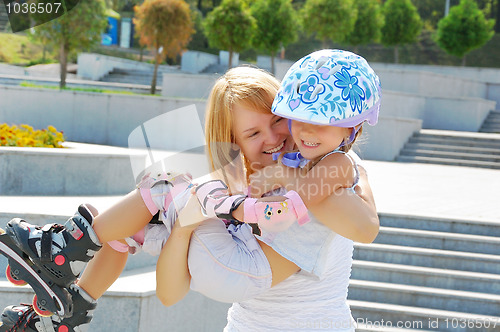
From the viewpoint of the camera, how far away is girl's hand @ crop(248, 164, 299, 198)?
1.82 metres

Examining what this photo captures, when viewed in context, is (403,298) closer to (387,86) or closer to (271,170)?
(271,170)

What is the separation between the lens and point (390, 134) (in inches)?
483

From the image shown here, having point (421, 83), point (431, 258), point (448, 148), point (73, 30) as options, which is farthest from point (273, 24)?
point (431, 258)

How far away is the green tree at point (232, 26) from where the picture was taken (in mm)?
19422

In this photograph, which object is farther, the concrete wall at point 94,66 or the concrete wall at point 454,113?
the concrete wall at point 94,66

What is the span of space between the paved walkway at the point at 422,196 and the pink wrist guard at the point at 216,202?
207 centimetres

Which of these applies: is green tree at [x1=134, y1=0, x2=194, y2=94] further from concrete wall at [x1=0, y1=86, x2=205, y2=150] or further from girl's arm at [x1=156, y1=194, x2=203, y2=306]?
girl's arm at [x1=156, y1=194, x2=203, y2=306]

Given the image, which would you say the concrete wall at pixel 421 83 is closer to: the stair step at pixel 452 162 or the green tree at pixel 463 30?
the stair step at pixel 452 162

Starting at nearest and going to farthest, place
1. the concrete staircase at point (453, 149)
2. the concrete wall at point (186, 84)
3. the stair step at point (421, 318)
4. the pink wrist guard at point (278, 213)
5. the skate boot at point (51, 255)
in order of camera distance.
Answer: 1. the pink wrist guard at point (278, 213)
2. the skate boot at point (51, 255)
3. the stair step at point (421, 318)
4. the concrete staircase at point (453, 149)
5. the concrete wall at point (186, 84)

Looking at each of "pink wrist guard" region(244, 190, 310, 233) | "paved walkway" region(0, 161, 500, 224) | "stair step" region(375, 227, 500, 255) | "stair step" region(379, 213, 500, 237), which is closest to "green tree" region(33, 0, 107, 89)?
"paved walkway" region(0, 161, 500, 224)

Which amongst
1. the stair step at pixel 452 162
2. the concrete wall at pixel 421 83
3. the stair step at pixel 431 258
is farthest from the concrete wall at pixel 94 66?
the stair step at pixel 431 258

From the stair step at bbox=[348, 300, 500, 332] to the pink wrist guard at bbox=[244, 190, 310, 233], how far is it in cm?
324

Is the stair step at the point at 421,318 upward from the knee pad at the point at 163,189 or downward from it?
downward

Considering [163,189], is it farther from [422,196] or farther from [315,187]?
[422,196]
